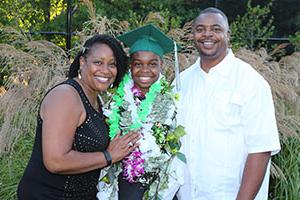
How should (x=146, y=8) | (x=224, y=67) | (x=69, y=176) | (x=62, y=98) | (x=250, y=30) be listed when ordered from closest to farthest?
1. (x=62, y=98)
2. (x=69, y=176)
3. (x=224, y=67)
4. (x=250, y=30)
5. (x=146, y=8)

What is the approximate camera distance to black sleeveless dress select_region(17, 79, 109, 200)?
3.30m

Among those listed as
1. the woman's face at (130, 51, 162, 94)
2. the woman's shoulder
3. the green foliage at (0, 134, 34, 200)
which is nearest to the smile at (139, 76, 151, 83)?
the woman's face at (130, 51, 162, 94)

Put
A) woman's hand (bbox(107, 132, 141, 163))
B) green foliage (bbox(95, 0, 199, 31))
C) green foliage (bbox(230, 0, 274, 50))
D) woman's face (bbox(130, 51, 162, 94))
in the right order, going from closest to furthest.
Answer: woman's hand (bbox(107, 132, 141, 163)) < woman's face (bbox(130, 51, 162, 94)) < green foliage (bbox(230, 0, 274, 50)) < green foliage (bbox(95, 0, 199, 31))

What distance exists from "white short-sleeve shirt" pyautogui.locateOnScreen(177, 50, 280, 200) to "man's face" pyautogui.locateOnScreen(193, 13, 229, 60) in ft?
0.23

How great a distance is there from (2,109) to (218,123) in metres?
2.63

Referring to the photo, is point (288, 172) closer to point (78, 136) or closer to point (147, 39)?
point (147, 39)

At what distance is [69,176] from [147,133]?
65 centimetres

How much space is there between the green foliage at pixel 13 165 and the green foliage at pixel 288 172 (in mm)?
2446

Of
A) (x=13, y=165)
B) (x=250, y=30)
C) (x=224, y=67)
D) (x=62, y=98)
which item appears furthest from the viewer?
(x=250, y=30)

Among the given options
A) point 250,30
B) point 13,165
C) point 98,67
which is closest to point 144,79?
point 98,67

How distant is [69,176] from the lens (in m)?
3.30

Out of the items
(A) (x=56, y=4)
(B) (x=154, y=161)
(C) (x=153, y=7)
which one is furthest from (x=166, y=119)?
(A) (x=56, y=4)

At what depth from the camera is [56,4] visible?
34.4 ft

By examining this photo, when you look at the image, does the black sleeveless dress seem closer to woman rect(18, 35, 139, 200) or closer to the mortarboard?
woman rect(18, 35, 139, 200)
